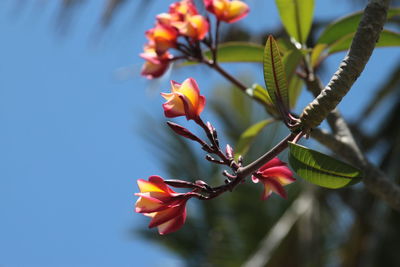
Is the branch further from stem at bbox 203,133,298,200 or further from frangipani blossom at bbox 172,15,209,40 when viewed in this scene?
frangipani blossom at bbox 172,15,209,40

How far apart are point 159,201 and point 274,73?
17 centimetres

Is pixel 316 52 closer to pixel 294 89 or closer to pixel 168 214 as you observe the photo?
pixel 294 89

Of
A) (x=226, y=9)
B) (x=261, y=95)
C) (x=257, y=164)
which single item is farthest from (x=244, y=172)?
(x=226, y=9)

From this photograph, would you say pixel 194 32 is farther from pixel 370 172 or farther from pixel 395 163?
pixel 395 163

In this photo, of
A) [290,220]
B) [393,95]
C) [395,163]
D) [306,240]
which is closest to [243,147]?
[395,163]

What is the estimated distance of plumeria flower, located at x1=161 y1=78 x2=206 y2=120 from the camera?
2.14 feet

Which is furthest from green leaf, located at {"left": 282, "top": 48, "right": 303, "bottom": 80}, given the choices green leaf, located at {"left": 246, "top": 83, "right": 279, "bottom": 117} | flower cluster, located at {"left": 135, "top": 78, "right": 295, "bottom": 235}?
flower cluster, located at {"left": 135, "top": 78, "right": 295, "bottom": 235}

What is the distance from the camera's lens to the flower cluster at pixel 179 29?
89 cm

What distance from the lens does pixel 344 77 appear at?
2.03 ft

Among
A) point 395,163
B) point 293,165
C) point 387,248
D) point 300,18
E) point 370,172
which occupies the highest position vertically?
point 300,18

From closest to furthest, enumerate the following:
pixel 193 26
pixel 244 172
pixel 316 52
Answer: pixel 244 172 < pixel 193 26 < pixel 316 52

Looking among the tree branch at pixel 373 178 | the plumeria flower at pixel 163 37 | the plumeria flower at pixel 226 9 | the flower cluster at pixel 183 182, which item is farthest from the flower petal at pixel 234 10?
the flower cluster at pixel 183 182

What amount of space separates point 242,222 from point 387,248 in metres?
1.00

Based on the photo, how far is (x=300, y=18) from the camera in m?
1.02
